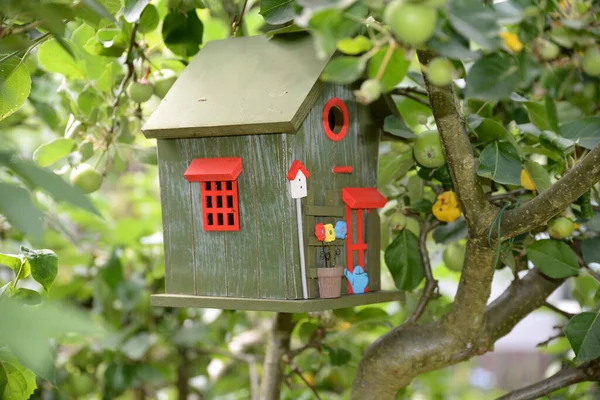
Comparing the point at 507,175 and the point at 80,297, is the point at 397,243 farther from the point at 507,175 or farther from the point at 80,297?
the point at 80,297

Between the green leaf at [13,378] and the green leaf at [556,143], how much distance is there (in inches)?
35.7

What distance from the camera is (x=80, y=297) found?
8.09 ft

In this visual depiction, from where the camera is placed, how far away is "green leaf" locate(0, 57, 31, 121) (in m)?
1.16

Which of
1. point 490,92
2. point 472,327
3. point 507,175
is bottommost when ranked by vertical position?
point 472,327

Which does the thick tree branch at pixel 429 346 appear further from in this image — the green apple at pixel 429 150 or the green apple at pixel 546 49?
the green apple at pixel 546 49

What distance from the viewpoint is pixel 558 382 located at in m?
1.42

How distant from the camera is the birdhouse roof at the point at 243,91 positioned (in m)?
1.24

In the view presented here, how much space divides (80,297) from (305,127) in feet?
4.71

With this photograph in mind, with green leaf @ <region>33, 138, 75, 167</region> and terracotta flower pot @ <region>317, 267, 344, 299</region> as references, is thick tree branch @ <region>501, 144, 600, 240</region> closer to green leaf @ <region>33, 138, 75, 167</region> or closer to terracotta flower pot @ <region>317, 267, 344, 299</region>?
terracotta flower pot @ <region>317, 267, 344, 299</region>

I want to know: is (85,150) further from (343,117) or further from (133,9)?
(343,117)

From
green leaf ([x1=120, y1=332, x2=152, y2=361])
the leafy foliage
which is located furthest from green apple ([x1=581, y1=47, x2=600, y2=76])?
green leaf ([x1=120, y1=332, x2=152, y2=361])

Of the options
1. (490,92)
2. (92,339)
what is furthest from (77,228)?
(490,92)

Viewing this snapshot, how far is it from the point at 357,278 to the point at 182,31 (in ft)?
2.02

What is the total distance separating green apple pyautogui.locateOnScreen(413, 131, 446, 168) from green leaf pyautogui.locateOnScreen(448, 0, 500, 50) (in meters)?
0.61
